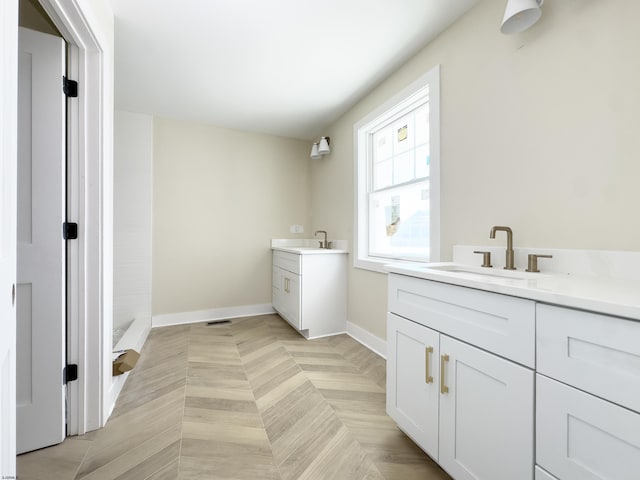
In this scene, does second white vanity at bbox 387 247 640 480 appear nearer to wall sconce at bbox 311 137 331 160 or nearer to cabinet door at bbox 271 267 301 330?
cabinet door at bbox 271 267 301 330

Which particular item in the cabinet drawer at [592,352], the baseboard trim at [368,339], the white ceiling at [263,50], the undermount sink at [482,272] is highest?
the white ceiling at [263,50]

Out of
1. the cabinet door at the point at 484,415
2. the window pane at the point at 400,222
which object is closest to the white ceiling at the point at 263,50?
the window pane at the point at 400,222

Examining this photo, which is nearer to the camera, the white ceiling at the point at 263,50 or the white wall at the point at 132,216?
the white ceiling at the point at 263,50

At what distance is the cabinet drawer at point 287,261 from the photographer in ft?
10.2

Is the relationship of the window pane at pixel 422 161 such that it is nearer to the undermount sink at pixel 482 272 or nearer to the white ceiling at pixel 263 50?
the white ceiling at pixel 263 50

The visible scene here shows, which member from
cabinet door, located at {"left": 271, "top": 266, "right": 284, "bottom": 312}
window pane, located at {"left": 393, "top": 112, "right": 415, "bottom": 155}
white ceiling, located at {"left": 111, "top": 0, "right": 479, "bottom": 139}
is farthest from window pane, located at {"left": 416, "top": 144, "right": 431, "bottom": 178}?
cabinet door, located at {"left": 271, "top": 266, "right": 284, "bottom": 312}

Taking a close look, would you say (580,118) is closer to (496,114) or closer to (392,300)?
(496,114)

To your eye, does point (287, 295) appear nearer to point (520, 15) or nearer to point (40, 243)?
point (40, 243)

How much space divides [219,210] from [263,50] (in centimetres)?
206

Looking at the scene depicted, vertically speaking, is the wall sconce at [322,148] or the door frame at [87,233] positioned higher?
the wall sconce at [322,148]

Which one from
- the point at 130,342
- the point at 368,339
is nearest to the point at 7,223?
the point at 130,342

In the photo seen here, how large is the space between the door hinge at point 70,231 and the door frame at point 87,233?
2 centimetres

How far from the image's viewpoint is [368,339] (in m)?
2.86

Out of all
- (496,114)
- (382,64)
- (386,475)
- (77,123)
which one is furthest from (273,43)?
(386,475)
